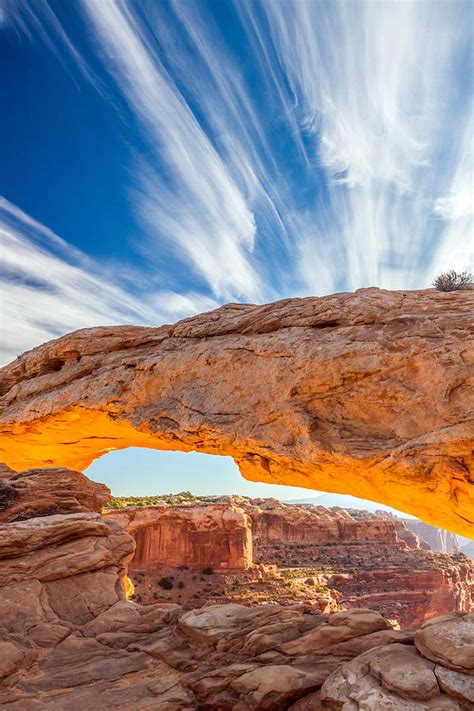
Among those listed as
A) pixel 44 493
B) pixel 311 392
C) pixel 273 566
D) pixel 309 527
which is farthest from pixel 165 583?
pixel 311 392

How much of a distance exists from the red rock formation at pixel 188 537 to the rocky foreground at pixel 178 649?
40.3 meters

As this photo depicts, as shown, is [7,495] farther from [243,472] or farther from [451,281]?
[451,281]

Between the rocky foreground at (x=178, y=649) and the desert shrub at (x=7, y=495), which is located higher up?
the desert shrub at (x=7, y=495)

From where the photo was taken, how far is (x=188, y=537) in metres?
52.6

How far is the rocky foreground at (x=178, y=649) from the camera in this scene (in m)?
7.16

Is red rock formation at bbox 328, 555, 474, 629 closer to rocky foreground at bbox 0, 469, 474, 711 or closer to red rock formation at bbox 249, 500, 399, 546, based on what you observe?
red rock formation at bbox 249, 500, 399, 546

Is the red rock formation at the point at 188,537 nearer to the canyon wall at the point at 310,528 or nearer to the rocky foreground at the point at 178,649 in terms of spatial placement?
the canyon wall at the point at 310,528

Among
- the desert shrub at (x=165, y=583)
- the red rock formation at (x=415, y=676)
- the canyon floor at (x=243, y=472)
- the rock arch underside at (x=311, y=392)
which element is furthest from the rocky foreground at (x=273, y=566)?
the red rock formation at (x=415, y=676)

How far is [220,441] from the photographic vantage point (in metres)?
12.2

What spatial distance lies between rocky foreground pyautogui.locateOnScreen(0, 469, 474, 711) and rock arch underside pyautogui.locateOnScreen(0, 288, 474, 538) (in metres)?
3.05

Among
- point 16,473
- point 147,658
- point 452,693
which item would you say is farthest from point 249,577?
point 452,693

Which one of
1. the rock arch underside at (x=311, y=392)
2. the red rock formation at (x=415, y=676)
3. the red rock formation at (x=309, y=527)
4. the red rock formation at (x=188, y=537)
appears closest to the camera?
the red rock formation at (x=415, y=676)

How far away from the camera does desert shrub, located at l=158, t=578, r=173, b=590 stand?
47.6 metres

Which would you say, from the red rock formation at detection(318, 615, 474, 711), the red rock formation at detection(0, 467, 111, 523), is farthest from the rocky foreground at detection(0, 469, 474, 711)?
the red rock formation at detection(0, 467, 111, 523)
